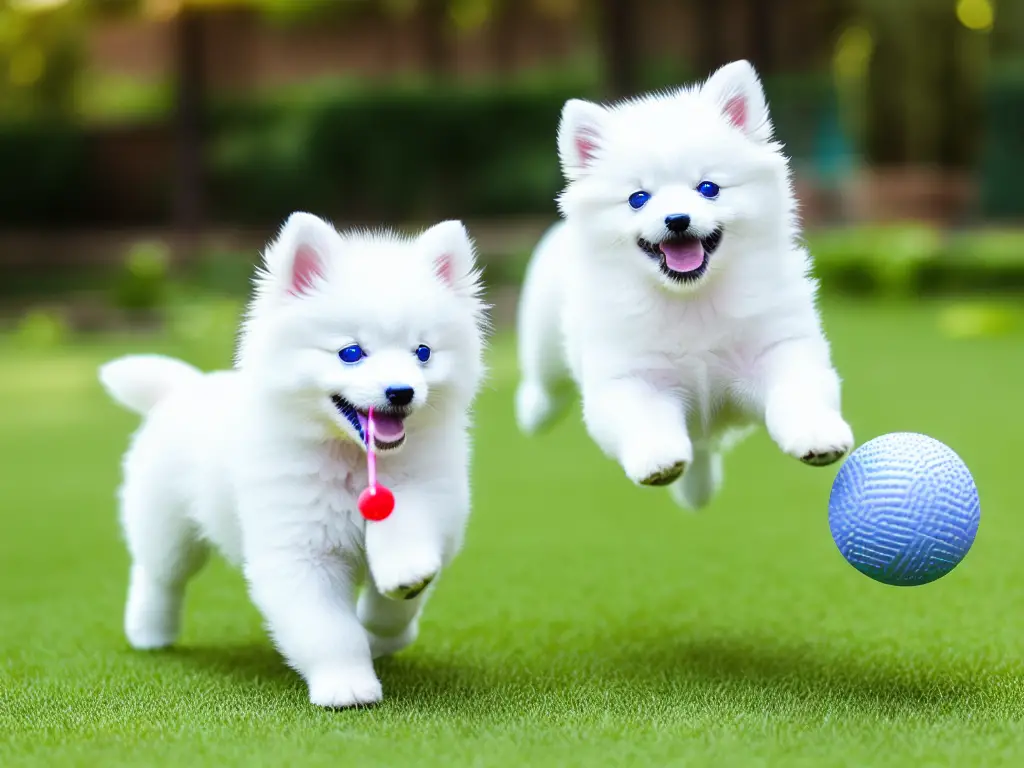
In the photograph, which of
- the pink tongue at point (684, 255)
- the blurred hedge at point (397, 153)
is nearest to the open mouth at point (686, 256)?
the pink tongue at point (684, 255)

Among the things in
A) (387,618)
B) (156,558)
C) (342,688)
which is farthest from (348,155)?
(342,688)

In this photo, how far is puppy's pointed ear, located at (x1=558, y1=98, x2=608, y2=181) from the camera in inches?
152

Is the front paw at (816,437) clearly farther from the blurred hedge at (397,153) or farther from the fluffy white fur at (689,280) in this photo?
the blurred hedge at (397,153)

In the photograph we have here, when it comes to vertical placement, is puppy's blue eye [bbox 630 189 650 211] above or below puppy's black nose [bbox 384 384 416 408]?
above

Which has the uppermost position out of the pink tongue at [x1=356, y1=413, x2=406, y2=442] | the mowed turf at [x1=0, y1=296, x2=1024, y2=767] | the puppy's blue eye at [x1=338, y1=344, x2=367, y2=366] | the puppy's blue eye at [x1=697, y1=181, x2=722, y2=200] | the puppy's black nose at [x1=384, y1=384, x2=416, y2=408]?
the puppy's blue eye at [x1=697, y1=181, x2=722, y2=200]

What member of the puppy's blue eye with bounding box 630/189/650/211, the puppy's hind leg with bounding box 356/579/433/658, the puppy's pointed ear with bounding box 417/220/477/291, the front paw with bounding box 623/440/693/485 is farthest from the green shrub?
the front paw with bounding box 623/440/693/485

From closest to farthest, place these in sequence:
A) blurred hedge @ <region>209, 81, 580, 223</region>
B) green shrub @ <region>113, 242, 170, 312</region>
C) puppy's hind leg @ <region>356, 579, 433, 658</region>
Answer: puppy's hind leg @ <region>356, 579, 433, 658</region> < green shrub @ <region>113, 242, 170, 312</region> < blurred hedge @ <region>209, 81, 580, 223</region>

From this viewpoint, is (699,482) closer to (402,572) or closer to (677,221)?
(677,221)

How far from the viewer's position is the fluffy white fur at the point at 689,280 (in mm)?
3674

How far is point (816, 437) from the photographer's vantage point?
3430 millimetres

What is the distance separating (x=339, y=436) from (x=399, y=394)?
0.32 m

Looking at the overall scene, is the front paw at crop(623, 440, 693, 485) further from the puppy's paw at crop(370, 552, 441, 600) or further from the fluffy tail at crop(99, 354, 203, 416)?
the fluffy tail at crop(99, 354, 203, 416)

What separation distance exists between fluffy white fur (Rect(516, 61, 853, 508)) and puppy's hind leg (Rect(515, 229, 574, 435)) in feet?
2.09

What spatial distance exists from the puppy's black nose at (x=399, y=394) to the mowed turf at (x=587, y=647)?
2.53 ft
